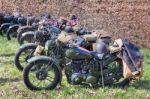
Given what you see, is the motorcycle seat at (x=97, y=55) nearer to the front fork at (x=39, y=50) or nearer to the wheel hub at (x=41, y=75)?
the wheel hub at (x=41, y=75)

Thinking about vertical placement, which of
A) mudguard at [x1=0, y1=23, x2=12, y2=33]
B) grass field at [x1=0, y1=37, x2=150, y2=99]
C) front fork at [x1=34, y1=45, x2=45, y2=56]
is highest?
front fork at [x1=34, y1=45, x2=45, y2=56]

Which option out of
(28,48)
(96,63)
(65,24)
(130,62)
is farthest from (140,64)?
(65,24)

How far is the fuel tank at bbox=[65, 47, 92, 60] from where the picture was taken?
29.0ft

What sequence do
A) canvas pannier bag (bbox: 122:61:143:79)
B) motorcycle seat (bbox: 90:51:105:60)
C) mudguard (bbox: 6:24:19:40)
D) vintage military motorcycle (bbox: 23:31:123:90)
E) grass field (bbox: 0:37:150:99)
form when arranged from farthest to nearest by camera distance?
mudguard (bbox: 6:24:19:40) → motorcycle seat (bbox: 90:51:105:60) → vintage military motorcycle (bbox: 23:31:123:90) → canvas pannier bag (bbox: 122:61:143:79) → grass field (bbox: 0:37:150:99)

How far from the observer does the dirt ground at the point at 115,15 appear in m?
15.3

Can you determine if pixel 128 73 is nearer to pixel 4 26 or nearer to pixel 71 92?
pixel 71 92

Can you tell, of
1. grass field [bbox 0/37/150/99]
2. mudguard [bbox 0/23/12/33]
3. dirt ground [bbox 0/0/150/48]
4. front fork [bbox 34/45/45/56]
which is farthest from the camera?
mudguard [bbox 0/23/12/33]

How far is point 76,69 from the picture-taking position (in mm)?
8945

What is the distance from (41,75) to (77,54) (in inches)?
32.0

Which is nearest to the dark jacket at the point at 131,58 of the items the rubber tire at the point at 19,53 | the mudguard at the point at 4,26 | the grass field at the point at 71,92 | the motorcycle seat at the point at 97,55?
the motorcycle seat at the point at 97,55

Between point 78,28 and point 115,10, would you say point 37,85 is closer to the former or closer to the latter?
point 78,28

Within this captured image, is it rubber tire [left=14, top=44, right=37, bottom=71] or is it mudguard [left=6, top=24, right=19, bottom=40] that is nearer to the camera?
rubber tire [left=14, top=44, right=37, bottom=71]

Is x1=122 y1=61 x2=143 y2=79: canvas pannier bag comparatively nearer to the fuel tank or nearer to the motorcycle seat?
the motorcycle seat

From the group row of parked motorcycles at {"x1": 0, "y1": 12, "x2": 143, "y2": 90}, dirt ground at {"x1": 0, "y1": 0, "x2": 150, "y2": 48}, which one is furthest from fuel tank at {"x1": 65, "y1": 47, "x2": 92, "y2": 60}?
dirt ground at {"x1": 0, "y1": 0, "x2": 150, "y2": 48}
